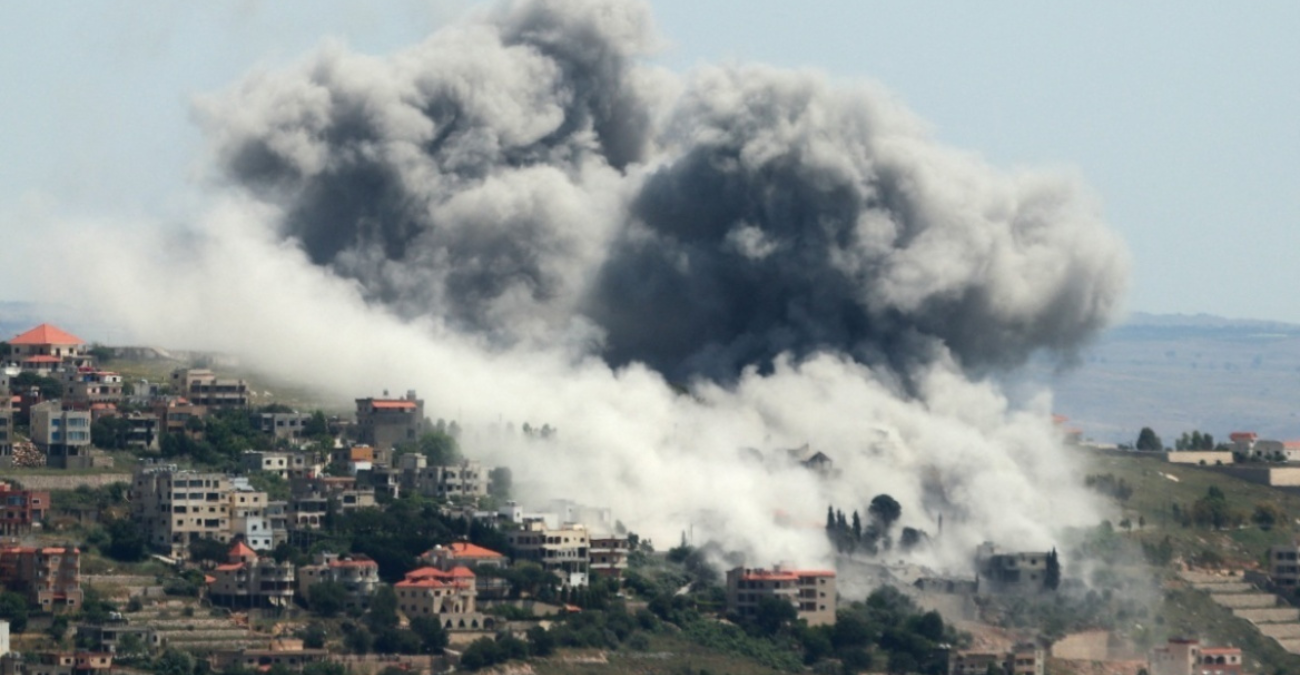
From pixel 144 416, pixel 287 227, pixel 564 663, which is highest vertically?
pixel 287 227

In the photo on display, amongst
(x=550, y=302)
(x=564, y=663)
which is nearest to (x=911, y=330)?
(x=550, y=302)

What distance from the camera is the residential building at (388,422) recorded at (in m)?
112

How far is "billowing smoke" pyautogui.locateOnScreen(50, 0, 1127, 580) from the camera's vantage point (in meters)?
112

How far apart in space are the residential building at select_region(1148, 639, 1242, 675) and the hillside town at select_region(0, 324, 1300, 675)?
0.07 metres

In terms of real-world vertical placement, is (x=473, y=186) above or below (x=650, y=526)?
above

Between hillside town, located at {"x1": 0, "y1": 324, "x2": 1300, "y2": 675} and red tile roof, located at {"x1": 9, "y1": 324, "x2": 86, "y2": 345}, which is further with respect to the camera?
red tile roof, located at {"x1": 9, "y1": 324, "x2": 86, "y2": 345}

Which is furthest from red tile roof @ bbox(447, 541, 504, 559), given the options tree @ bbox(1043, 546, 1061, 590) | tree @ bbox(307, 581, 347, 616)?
tree @ bbox(1043, 546, 1061, 590)

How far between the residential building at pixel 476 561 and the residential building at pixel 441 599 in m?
1.11

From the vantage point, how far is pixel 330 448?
110 meters

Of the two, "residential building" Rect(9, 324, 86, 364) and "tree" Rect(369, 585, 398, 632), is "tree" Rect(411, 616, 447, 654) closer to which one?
"tree" Rect(369, 585, 398, 632)

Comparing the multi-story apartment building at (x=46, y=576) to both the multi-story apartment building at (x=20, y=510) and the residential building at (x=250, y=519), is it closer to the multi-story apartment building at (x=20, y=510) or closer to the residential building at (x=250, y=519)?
the multi-story apartment building at (x=20, y=510)

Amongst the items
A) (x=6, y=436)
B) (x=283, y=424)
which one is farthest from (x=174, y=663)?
(x=283, y=424)

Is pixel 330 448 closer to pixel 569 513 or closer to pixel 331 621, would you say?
pixel 569 513

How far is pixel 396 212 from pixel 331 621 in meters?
36.9
